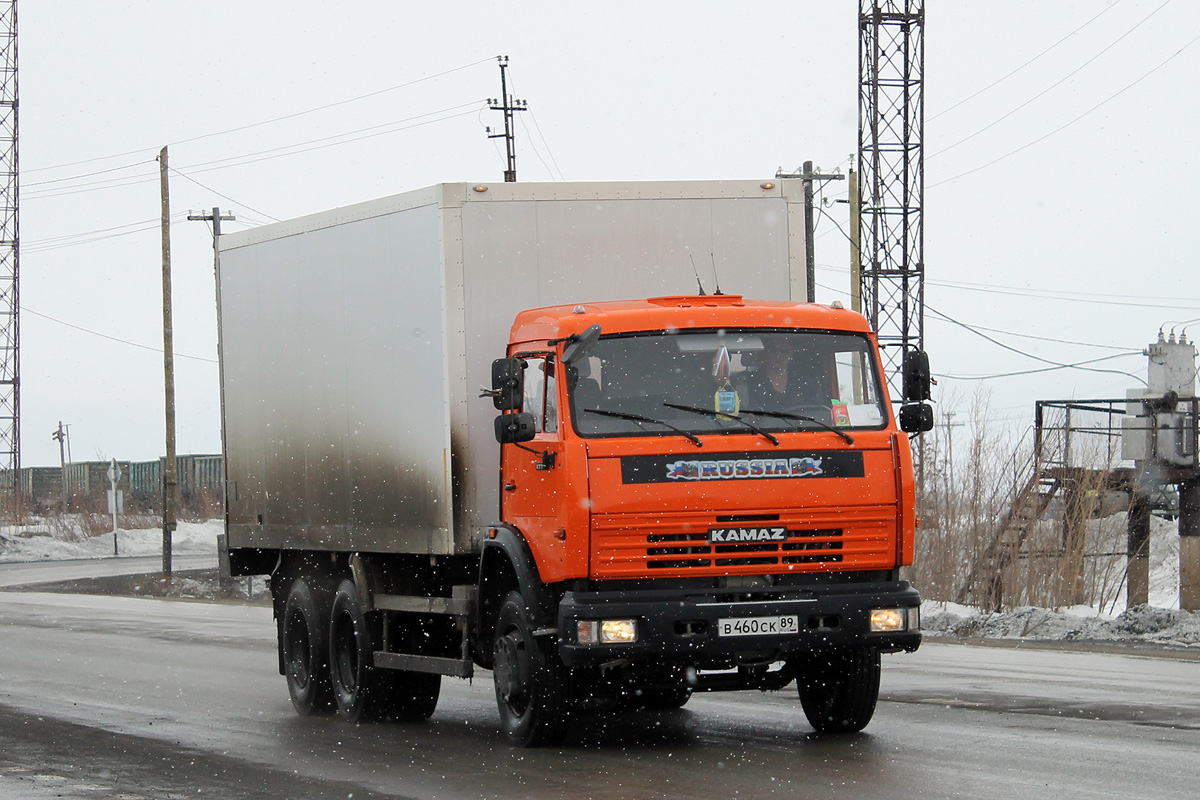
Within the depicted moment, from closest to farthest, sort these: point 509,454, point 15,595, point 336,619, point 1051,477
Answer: point 509,454 < point 336,619 < point 1051,477 < point 15,595

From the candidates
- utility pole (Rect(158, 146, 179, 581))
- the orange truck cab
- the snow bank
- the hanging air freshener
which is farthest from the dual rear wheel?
utility pole (Rect(158, 146, 179, 581))

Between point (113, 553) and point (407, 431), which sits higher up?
point (407, 431)

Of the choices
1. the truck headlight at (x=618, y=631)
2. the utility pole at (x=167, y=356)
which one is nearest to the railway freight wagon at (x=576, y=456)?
the truck headlight at (x=618, y=631)

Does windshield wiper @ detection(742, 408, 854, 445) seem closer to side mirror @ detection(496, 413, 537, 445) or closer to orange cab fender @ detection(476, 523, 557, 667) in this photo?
side mirror @ detection(496, 413, 537, 445)

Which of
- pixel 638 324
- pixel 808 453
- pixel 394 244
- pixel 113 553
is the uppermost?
pixel 394 244

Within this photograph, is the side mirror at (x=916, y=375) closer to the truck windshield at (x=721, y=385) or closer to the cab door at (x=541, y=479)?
the truck windshield at (x=721, y=385)

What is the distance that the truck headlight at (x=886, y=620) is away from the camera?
30.9ft

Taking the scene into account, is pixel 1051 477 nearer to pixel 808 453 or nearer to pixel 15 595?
pixel 808 453

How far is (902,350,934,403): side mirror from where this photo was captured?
32.8ft

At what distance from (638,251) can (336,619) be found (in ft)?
12.7

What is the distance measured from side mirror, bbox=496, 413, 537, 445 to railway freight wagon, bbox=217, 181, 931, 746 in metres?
0.02

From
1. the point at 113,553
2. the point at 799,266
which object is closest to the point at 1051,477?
the point at 799,266

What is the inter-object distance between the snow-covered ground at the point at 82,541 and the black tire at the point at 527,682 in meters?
46.3

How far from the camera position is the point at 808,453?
9.38 meters
